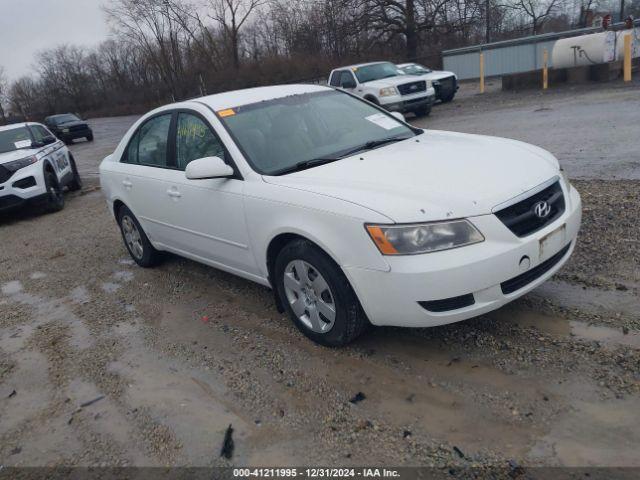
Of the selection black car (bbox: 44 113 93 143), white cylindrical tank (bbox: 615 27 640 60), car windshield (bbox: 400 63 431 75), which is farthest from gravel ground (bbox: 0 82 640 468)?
black car (bbox: 44 113 93 143)

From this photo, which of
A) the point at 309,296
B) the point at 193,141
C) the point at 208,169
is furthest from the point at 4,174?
the point at 309,296

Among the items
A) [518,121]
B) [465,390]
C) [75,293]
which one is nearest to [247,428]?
[465,390]

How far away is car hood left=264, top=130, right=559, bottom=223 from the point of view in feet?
10.1

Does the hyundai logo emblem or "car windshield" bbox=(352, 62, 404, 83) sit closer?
the hyundai logo emblem

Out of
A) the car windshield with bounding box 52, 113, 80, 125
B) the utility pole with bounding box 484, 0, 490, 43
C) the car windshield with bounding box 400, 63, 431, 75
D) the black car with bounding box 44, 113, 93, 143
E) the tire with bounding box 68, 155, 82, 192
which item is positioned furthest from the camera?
the utility pole with bounding box 484, 0, 490, 43

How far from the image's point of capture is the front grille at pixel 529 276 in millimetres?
3178

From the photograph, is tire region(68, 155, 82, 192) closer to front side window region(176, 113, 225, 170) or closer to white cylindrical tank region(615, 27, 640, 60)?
front side window region(176, 113, 225, 170)

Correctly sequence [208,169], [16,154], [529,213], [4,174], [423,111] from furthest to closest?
[423,111] → [16,154] → [4,174] → [208,169] → [529,213]

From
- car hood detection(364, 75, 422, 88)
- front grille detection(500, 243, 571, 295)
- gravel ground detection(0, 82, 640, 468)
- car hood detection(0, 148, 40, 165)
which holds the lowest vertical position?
gravel ground detection(0, 82, 640, 468)

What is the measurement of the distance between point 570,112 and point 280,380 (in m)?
11.7

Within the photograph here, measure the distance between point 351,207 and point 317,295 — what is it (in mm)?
676

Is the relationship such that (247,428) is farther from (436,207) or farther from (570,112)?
(570,112)

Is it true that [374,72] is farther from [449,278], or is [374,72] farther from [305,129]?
[449,278]

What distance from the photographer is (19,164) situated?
946 centimetres
